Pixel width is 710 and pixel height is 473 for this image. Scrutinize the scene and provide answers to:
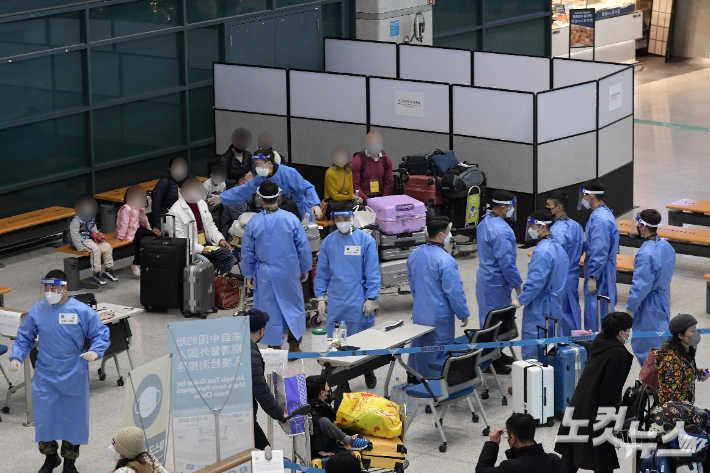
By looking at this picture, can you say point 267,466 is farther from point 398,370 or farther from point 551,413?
point 398,370

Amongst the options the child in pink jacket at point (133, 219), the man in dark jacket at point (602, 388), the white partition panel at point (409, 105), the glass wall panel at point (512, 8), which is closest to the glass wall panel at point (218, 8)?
the white partition panel at point (409, 105)

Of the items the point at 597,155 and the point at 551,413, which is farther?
the point at 597,155

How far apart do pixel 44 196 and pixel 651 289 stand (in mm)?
8525

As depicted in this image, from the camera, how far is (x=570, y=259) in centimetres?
1088

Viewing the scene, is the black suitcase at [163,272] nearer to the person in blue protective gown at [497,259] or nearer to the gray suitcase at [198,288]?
the gray suitcase at [198,288]

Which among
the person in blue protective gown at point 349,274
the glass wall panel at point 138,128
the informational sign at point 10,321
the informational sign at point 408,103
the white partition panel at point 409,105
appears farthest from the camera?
the glass wall panel at point 138,128

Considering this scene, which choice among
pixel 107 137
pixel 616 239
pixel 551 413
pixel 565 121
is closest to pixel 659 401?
pixel 551 413

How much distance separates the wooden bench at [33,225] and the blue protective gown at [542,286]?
22.6 feet

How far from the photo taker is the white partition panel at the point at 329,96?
1566 cm

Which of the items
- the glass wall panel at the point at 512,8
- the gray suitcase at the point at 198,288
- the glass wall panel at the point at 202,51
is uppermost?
the glass wall panel at the point at 512,8

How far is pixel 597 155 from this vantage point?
1521cm

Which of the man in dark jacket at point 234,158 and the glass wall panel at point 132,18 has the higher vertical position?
the glass wall panel at point 132,18

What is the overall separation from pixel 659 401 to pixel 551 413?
1.71 m

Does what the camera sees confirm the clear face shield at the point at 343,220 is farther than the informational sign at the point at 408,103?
No
